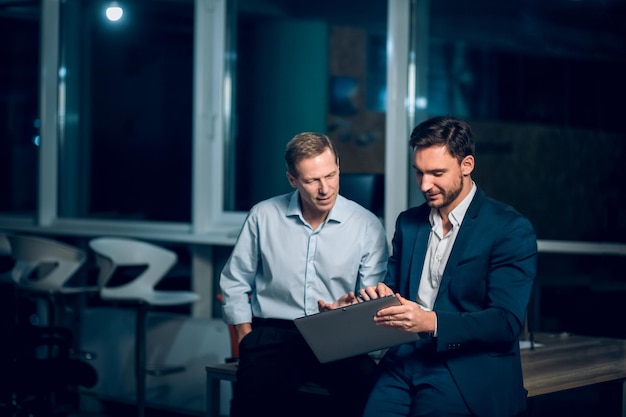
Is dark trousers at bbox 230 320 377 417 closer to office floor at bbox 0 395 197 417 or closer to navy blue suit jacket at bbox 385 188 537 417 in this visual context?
navy blue suit jacket at bbox 385 188 537 417

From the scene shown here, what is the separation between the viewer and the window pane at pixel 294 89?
5948 mm

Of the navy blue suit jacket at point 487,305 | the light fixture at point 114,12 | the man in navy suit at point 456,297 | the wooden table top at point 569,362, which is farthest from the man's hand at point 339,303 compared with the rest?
the light fixture at point 114,12

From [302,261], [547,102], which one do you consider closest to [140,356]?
[302,261]

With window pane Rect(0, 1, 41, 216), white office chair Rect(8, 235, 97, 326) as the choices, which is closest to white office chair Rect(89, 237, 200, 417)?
white office chair Rect(8, 235, 97, 326)

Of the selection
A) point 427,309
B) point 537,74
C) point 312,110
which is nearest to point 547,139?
point 537,74

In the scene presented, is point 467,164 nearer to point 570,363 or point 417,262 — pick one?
point 417,262

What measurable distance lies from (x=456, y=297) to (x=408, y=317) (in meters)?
0.21

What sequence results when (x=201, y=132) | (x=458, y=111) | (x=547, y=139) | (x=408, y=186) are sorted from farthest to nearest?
1. (x=458, y=111)
2. (x=547, y=139)
3. (x=201, y=132)
4. (x=408, y=186)

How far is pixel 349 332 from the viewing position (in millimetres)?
2918

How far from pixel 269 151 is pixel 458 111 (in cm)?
277

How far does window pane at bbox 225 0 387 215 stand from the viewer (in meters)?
5.95

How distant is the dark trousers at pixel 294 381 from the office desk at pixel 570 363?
579 mm

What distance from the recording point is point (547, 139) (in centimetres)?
755

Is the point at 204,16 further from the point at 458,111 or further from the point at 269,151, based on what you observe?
the point at 458,111
